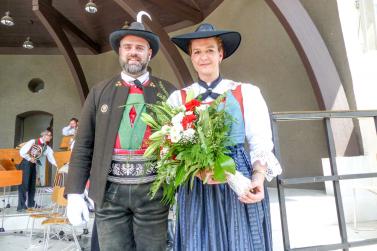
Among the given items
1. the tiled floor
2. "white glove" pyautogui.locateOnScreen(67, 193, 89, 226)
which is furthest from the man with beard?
the tiled floor

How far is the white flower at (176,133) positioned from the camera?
1.07 m

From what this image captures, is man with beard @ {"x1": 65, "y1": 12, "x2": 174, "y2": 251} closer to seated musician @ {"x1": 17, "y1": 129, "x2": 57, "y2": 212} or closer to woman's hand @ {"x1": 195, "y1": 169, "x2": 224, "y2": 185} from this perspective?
woman's hand @ {"x1": 195, "y1": 169, "x2": 224, "y2": 185}

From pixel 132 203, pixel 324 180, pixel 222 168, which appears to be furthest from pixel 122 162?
pixel 324 180

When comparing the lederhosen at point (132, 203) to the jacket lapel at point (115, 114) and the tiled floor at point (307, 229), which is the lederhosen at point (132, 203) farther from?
the tiled floor at point (307, 229)

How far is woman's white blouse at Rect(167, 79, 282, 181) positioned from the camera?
1.24m

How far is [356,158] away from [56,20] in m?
7.65

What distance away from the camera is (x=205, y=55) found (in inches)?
53.8

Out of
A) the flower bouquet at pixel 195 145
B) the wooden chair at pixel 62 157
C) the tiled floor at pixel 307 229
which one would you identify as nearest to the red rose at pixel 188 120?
the flower bouquet at pixel 195 145

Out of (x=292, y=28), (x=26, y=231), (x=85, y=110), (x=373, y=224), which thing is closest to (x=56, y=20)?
(x=26, y=231)

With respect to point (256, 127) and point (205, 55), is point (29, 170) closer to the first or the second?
point (205, 55)

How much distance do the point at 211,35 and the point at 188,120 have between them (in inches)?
18.3

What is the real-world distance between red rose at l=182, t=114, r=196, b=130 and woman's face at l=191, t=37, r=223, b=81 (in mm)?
346

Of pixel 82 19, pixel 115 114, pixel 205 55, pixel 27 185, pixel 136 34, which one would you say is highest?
pixel 82 19

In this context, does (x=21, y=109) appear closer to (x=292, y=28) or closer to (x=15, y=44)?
(x=15, y=44)
